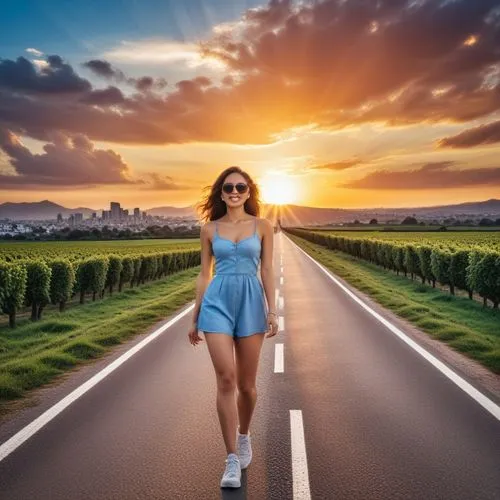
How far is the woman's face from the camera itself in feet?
14.7

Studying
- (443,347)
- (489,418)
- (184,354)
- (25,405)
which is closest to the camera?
(489,418)

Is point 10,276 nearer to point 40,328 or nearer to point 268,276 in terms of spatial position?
point 40,328

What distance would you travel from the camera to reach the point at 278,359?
9102 mm

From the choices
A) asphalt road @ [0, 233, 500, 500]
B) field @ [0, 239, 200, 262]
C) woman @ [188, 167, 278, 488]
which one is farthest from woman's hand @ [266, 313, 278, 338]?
field @ [0, 239, 200, 262]

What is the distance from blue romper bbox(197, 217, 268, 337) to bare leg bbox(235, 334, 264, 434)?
8 centimetres

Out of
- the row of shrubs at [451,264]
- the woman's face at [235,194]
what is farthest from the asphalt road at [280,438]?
the row of shrubs at [451,264]

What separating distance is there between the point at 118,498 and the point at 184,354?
5468 mm

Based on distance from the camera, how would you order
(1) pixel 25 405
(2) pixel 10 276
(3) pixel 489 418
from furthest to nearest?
(2) pixel 10 276 → (1) pixel 25 405 → (3) pixel 489 418

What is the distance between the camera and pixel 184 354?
373 inches

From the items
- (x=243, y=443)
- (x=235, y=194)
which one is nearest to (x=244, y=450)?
(x=243, y=443)

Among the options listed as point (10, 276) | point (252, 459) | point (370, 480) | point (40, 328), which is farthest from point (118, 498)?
point (10, 276)

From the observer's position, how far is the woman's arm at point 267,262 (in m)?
4.42

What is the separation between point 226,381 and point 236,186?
63.3 inches

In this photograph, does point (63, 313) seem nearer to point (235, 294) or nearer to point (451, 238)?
point (235, 294)
